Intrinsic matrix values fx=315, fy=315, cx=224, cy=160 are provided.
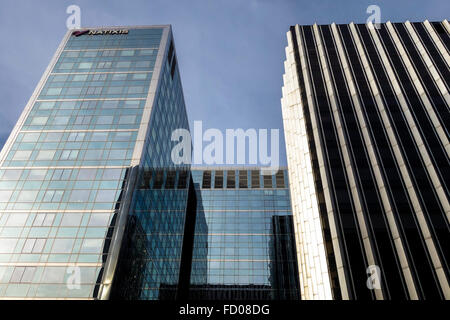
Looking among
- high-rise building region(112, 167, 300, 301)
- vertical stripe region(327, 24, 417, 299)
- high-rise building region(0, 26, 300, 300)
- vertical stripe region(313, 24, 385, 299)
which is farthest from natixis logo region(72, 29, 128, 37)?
vertical stripe region(327, 24, 417, 299)

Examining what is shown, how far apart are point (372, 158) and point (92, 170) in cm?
3397

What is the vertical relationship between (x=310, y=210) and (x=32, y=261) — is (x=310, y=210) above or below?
above

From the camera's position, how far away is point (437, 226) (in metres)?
30.5

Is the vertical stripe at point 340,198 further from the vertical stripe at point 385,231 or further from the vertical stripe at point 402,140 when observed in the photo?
the vertical stripe at point 402,140

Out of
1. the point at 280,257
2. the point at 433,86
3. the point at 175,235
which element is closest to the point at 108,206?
the point at 175,235

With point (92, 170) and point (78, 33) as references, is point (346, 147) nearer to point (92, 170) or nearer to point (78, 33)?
point (92, 170)

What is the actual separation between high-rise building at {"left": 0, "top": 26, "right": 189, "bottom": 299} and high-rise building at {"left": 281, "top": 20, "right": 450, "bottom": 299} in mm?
21199

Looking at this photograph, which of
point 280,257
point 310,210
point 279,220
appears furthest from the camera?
point 279,220

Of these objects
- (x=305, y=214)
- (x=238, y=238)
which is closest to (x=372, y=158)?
(x=305, y=214)

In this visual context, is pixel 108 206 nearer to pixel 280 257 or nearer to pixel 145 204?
pixel 145 204

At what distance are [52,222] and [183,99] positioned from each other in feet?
133

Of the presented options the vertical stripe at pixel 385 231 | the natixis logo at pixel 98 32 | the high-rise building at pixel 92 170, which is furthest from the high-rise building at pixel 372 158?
the natixis logo at pixel 98 32

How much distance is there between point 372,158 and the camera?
3716 cm

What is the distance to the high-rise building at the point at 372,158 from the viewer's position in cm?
2931
